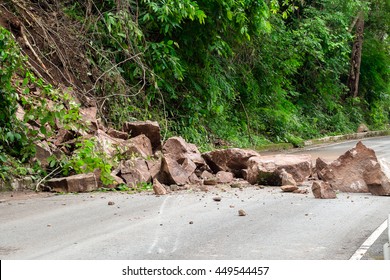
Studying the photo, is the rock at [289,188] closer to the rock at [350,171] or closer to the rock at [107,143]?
the rock at [350,171]

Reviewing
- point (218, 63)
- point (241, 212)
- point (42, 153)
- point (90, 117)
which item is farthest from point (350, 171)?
point (218, 63)

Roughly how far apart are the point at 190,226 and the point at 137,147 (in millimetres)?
5716

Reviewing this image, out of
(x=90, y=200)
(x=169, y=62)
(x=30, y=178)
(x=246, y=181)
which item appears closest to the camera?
(x=90, y=200)

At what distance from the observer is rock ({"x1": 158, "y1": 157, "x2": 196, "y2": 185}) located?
13.9 meters

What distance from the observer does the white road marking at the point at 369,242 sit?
768 cm

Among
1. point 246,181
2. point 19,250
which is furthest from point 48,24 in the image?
point 19,250

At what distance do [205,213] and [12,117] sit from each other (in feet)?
15.5

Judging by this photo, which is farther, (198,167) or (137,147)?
(198,167)

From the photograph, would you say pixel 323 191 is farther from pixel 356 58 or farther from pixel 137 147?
pixel 356 58

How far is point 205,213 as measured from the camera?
10.6m

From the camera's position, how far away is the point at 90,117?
16.2m

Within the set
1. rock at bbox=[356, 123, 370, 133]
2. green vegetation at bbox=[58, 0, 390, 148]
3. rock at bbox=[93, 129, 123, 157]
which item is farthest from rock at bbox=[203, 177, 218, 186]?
rock at bbox=[356, 123, 370, 133]

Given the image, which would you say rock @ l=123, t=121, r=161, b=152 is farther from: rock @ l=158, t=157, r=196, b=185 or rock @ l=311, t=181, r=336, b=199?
rock @ l=311, t=181, r=336, b=199

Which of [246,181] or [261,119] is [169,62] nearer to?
[246,181]
